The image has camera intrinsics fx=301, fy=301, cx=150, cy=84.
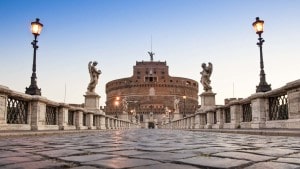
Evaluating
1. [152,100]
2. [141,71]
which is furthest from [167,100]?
[141,71]

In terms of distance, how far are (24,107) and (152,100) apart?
112962 mm

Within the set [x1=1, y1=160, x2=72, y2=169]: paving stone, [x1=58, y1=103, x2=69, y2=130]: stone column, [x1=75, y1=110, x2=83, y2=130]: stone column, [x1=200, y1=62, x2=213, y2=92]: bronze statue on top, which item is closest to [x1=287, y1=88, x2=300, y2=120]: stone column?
[x1=1, y1=160, x2=72, y2=169]: paving stone

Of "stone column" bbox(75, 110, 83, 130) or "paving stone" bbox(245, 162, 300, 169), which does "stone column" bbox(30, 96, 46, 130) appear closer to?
"stone column" bbox(75, 110, 83, 130)

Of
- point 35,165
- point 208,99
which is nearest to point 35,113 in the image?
point 35,165

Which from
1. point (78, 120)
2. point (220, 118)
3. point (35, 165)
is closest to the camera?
point (35, 165)

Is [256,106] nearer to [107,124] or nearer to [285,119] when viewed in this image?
[285,119]

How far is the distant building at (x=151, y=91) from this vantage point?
119875 millimetres

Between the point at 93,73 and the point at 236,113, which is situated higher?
the point at 93,73

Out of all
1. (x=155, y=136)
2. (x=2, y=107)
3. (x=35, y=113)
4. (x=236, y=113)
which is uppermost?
(x=2, y=107)

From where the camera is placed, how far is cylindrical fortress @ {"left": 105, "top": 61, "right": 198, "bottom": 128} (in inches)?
4719

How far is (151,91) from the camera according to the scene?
5059 inches

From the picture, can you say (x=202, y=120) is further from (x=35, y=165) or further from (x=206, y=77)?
(x=35, y=165)

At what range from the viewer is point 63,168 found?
2.83m

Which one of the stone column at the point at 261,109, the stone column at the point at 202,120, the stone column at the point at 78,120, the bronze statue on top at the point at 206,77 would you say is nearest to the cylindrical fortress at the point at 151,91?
the bronze statue on top at the point at 206,77
